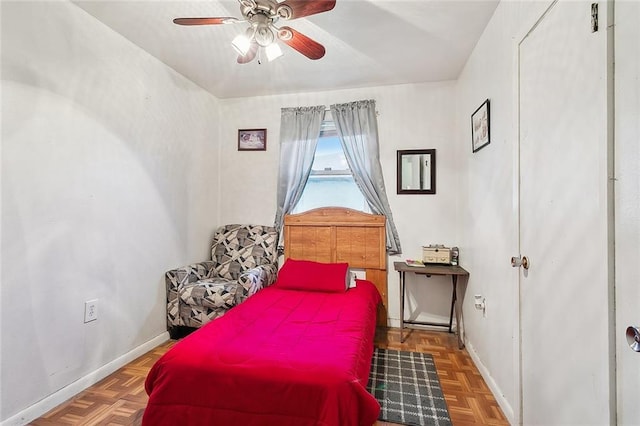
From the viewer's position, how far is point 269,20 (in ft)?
5.61

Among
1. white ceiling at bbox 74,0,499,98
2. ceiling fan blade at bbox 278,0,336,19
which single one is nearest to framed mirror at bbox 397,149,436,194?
white ceiling at bbox 74,0,499,98

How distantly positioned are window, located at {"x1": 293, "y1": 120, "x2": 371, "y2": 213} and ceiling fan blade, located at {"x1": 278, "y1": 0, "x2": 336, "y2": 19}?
Answer: 1817mm

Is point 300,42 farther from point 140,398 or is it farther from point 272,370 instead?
point 140,398

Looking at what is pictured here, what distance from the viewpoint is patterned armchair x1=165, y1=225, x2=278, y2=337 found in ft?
8.68

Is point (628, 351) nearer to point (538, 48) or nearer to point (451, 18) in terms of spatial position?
point (538, 48)

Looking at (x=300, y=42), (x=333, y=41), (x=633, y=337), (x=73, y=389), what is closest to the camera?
(x=633, y=337)

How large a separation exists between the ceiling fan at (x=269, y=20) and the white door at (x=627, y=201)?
1195 mm

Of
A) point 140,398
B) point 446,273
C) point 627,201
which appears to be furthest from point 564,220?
point 140,398

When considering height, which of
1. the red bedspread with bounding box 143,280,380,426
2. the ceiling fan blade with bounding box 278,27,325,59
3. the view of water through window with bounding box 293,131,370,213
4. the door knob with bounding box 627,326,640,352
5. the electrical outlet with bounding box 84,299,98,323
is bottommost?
the red bedspread with bounding box 143,280,380,426

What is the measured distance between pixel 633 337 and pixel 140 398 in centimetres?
249

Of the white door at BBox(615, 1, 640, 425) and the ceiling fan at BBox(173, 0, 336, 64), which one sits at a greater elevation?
the ceiling fan at BBox(173, 0, 336, 64)

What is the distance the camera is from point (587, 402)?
104 cm

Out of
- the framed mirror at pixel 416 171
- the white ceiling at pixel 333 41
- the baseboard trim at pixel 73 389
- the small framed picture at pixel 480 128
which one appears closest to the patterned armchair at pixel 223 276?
the baseboard trim at pixel 73 389

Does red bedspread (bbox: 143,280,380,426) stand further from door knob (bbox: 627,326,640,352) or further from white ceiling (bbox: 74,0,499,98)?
white ceiling (bbox: 74,0,499,98)
